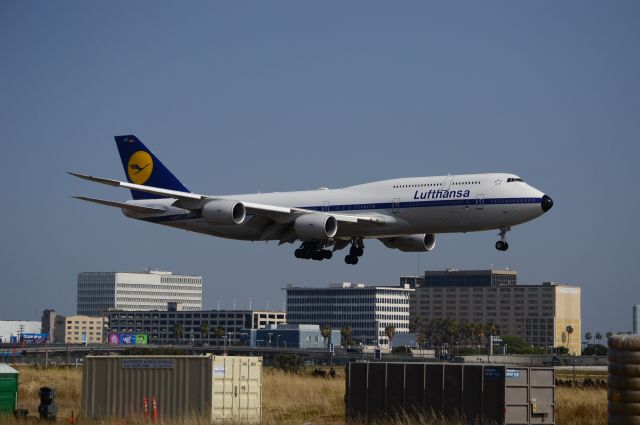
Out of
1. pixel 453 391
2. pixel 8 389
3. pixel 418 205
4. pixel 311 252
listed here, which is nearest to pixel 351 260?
pixel 311 252

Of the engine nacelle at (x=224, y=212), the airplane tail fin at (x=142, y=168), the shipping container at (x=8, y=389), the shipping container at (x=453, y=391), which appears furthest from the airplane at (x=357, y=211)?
the shipping container at (x=453, y=391)

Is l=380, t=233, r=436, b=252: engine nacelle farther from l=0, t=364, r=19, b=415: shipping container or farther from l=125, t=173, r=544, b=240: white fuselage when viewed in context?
l=0, t=364, r=19, b=415: shipping container

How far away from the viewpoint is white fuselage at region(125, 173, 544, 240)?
69.8 m

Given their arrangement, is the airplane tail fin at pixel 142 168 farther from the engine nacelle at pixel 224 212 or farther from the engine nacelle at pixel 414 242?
the engine nacelle at pixel 414 242

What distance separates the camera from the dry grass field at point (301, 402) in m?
45.0

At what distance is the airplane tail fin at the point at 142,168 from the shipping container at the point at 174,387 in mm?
38974

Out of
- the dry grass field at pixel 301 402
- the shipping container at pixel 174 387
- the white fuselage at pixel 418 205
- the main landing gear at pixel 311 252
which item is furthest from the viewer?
the main landing gear at pixel 311 252

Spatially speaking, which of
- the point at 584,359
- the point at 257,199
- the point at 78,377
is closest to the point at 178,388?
the point at 78,377

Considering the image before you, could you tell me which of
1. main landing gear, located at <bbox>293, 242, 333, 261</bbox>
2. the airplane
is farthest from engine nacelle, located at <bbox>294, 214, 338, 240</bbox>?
main landing gear, located at <bbox>293, 242, 333, 261</bbox>

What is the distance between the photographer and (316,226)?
73.6 m

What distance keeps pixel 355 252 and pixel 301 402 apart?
2510 cm

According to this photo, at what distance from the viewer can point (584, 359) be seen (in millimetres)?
145500

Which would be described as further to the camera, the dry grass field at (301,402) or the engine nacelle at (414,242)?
the engine nacelle at (414,242)

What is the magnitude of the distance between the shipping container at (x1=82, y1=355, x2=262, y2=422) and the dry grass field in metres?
1.41
